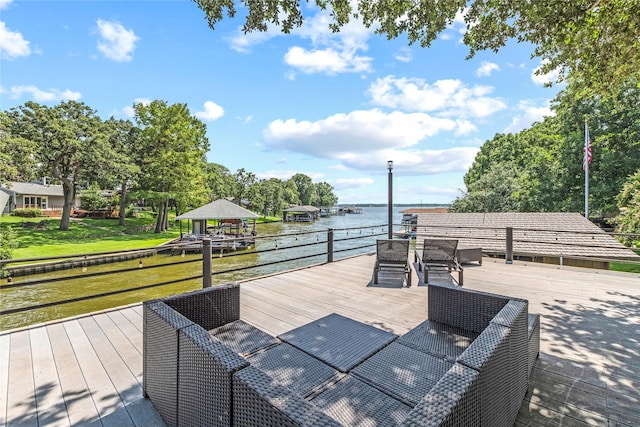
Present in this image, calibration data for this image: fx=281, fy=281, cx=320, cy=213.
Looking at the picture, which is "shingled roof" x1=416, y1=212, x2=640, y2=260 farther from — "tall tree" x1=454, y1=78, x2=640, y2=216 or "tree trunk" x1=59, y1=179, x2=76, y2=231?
"tree trunk" x1=59, y1=179, x2=76, y2=231

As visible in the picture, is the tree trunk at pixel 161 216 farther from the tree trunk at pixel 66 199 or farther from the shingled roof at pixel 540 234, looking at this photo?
the shingled roof at pixel 540 234

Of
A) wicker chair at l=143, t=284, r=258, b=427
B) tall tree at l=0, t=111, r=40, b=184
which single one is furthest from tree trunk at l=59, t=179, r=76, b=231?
wicker chair at l=143, t=284, r=258, b=427

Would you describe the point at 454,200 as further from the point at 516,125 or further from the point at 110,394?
the point at 110,394

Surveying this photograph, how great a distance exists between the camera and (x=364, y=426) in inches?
49.0

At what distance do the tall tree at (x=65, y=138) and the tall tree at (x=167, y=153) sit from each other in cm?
337

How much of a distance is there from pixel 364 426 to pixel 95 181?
1053 inches

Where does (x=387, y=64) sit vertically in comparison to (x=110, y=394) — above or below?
above

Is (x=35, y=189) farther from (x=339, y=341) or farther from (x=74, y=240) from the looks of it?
(x=339, y=341)

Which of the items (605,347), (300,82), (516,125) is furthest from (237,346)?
(516,125)

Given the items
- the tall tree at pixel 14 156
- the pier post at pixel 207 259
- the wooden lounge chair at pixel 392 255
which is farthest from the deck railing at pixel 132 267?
the tall tree at pixel 14 156

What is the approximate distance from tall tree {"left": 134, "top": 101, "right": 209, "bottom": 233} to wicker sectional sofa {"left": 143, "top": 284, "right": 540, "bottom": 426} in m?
23.3

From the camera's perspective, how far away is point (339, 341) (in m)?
2.01

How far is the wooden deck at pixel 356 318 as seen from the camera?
186 cm

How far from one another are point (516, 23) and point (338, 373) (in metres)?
5.59
